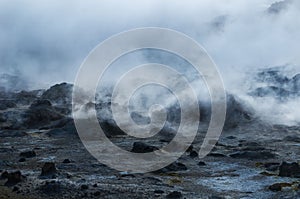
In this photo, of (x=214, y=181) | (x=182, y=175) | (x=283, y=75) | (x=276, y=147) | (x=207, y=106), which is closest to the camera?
(x=214, y=181)

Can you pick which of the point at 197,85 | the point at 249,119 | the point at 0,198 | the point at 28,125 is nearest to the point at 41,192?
the point at 0,198

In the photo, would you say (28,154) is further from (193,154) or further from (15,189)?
(193,154)

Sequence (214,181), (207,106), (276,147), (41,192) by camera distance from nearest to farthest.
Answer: (41,192), (214,181), (276,147), (207,106)

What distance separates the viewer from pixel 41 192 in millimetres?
36188

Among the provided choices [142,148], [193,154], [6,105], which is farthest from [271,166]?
[6,105]

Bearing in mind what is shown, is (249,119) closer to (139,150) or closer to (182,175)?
(139,150)

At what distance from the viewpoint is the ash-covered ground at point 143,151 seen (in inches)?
1468

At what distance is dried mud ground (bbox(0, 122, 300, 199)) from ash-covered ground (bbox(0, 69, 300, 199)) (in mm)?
75

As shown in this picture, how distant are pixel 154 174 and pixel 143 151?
39.6 feet

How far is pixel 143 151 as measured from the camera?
188ft

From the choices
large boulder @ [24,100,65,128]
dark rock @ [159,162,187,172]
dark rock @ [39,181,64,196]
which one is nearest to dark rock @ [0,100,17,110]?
large boulder @ [24,100,65,128]

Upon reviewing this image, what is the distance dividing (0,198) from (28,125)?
51118mm

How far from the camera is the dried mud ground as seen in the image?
120 ft

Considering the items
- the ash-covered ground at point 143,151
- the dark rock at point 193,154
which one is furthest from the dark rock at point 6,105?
the dark rock at point 193,154
